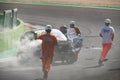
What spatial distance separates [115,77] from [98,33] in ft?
6.02

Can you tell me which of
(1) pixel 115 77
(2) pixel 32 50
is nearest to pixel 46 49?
(2) pixel 32 50

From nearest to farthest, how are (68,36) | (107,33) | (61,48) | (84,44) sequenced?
(61,48)
(68,36)
(107,33)
(84,44)

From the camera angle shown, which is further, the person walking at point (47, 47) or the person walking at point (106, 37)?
the person walking at point (106, 37)

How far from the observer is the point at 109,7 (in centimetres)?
1936

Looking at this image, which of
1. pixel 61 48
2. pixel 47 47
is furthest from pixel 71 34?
pixel 47 47

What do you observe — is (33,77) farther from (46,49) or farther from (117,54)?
(117,54)

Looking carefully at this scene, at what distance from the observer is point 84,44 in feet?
66.3

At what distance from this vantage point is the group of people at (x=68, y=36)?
18281mm

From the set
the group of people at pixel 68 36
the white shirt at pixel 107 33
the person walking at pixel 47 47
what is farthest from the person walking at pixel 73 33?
the person walking at pixel 47 47

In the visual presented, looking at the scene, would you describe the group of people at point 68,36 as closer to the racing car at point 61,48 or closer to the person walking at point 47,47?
the person walking at point 47,47

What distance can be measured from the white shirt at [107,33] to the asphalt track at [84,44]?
18cm

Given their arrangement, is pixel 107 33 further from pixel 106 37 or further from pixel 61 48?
pixel 61 48

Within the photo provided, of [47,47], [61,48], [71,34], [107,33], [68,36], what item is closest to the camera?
[47,47]

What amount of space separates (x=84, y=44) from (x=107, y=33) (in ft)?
2.70
